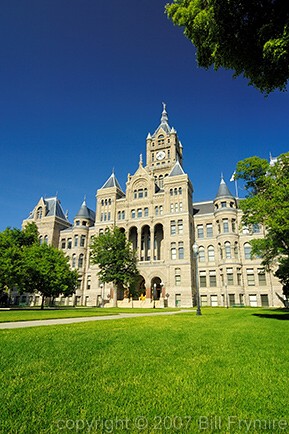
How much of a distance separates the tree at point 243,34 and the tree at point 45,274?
3088cm

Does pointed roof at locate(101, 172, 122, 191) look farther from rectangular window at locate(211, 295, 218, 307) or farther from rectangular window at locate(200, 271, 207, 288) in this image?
rectangular window at locate(211, 295, 218, 307)

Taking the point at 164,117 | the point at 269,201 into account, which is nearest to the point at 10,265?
the point at 269,201

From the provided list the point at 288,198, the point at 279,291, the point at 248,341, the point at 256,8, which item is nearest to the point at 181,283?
the point at 279,291

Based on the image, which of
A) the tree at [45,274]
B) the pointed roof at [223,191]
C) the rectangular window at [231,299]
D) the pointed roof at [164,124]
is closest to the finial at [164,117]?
the pointed roof at [164,124]

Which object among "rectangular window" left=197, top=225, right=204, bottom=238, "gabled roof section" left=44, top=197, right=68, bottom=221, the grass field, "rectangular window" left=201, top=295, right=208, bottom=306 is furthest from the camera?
"gabled roof section" left=44, top=197, right=68, bottom=221

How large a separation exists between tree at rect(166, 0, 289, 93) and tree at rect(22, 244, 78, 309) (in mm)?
30882

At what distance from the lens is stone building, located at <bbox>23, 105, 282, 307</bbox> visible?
1692 inches

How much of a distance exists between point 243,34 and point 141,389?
10.7 meters

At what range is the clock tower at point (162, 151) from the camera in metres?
61.8

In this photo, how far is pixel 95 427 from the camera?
8.61 feet

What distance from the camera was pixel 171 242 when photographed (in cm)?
4625

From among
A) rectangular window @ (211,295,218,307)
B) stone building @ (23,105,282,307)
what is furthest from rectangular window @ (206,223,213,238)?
rectangular window @ (211,295,218,307)

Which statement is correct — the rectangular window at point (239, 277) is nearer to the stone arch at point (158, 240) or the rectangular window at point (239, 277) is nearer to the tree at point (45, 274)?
the stone arch at point (158, 240)

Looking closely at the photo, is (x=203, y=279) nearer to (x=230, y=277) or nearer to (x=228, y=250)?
(x=230, y=277)
